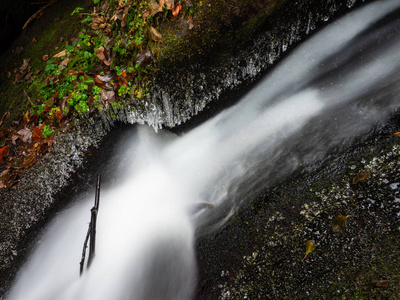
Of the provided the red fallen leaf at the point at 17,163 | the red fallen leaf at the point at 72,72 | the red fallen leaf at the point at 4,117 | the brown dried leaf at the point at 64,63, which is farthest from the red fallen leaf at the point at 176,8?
the red fallen leaf at the point at 4,117

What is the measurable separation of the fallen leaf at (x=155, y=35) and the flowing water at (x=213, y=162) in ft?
4.45

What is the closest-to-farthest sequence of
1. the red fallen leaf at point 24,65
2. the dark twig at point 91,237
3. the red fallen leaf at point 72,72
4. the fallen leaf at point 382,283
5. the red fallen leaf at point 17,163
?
the fallen leaf at point 382,283 < the dark twig at point 91,237 < the red fallen leaf at point 72,72 < the red fallen leaf at point 17,163 < the red fallen leaf at point 24,65

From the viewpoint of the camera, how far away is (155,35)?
137 inches

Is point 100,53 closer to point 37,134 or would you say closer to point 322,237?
point 37,134

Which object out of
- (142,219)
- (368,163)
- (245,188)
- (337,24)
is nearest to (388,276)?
(368,163)

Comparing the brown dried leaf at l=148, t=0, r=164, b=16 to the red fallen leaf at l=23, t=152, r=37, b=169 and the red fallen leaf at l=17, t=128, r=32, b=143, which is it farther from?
the red fallen leaf at l=23, t=152, r=37, b=169

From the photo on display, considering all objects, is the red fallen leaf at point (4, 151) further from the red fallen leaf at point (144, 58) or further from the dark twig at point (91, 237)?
the red fallen leaf at point (144, 58)

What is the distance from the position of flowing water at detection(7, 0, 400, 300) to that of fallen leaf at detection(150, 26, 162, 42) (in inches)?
53.3

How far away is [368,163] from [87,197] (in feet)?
12.6

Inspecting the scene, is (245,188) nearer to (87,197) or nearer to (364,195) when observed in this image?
(364,195)

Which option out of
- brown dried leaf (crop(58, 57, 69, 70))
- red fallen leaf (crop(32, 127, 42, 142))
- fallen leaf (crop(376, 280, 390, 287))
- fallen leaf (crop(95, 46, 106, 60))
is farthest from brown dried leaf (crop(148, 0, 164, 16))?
fallen leaf (crop(376, 280, 390, 287))

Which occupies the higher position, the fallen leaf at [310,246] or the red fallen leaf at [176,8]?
the red fallen leaf at [176,8]

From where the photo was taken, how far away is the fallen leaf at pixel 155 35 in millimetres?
3463

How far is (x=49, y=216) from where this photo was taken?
3.83 meters
